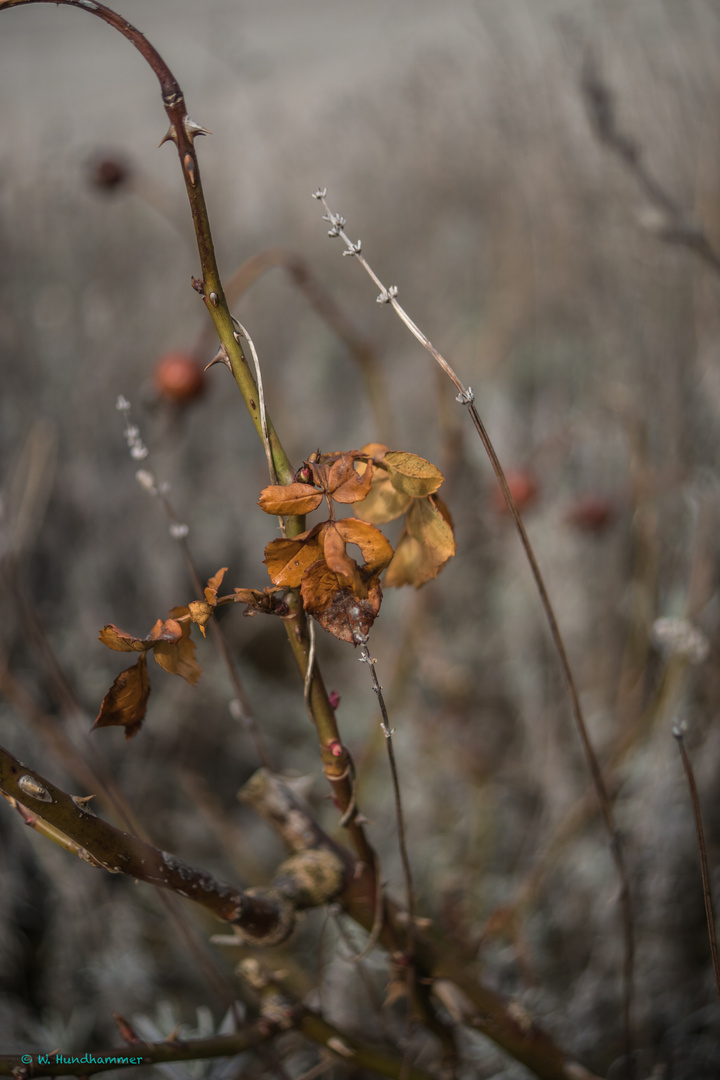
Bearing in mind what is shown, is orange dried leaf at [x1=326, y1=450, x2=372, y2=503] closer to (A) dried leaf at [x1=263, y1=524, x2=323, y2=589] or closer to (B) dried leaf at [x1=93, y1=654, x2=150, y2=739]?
(A) dried leaf at [x1=263, y1=524, x2=323, y2=589]

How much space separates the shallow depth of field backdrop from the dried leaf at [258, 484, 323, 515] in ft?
1.62

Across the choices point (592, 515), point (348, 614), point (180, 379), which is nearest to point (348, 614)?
point (348, 614)

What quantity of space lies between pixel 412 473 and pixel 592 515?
→ 86cm

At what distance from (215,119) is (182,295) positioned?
555 mm

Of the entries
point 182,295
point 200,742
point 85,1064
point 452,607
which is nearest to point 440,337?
point 182,295

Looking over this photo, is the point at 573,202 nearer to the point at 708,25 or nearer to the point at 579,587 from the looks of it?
the point at 708,25

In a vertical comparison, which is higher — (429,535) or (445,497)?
(429,535)

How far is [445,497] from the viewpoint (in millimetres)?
1293

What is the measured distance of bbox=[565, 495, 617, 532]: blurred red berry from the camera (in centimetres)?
111

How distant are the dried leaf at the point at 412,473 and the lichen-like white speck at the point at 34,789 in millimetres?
224

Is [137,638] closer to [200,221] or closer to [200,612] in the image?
[200,612]

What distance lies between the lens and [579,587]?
129 centimetres

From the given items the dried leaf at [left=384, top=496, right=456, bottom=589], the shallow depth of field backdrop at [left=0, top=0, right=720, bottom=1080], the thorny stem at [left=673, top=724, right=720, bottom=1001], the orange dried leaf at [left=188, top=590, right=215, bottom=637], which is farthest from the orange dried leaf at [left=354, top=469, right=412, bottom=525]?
the shallow depth of field backdrop at [left=0, top=0, right=720, bottom=1080]

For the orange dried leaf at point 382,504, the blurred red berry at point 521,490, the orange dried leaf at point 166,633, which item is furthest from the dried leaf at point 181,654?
the blurred red berry at point 521,490
